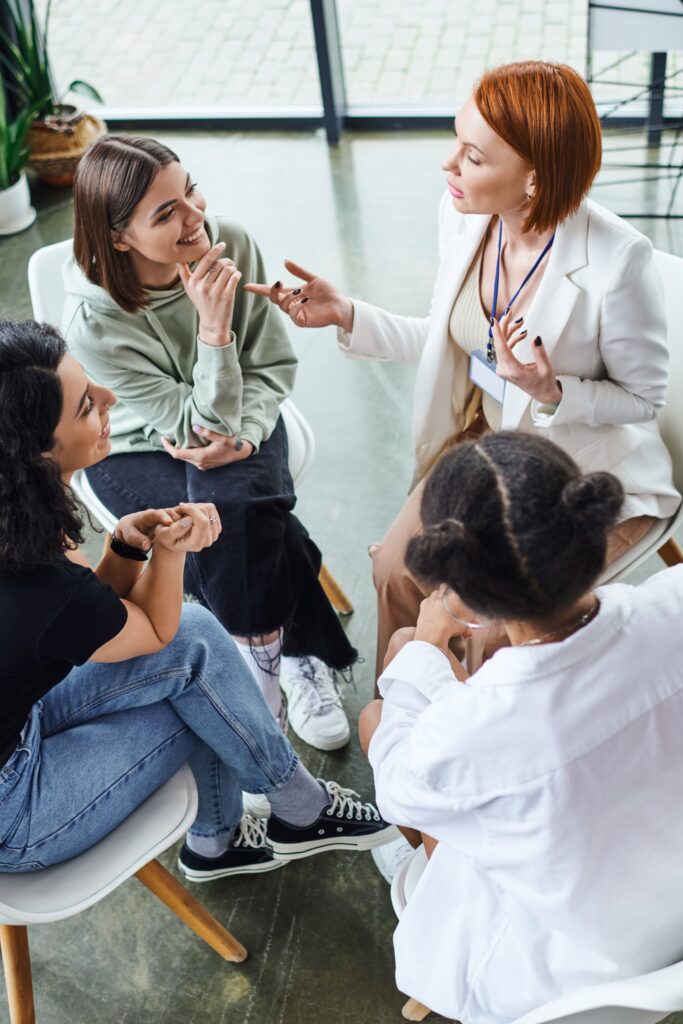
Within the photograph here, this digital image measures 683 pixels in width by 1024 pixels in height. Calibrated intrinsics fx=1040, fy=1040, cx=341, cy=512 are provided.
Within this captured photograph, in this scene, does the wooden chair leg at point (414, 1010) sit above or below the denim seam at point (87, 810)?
below

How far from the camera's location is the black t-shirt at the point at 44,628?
1.55 m

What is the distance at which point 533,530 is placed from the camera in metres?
1.19

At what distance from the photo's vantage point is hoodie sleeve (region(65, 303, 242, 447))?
215cm

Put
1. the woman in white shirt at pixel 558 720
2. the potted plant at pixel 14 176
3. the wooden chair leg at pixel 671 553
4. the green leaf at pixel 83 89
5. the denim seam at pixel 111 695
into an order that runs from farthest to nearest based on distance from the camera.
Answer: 1. the green leaf at pixel 83 89
2. the potted plant at pixel 14 176
3. the wooden chair leg at pixel 671 553
4. the denim seam at pixel 111 695
5. the woman in white shirt at pixel 558 720

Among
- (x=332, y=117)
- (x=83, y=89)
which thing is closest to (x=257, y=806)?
(x=332, y=117)

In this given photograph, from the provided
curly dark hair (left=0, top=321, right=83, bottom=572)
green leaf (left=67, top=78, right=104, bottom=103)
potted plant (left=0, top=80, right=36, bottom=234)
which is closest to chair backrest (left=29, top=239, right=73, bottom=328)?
curly dark hair (left=0, top=321, right=83, bottom=572)

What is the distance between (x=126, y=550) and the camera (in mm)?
1880

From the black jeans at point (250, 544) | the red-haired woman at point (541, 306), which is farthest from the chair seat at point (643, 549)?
the black jeans at point (250, 544)

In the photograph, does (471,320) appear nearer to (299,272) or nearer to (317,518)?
(299,272)

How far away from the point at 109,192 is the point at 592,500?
1.31 m

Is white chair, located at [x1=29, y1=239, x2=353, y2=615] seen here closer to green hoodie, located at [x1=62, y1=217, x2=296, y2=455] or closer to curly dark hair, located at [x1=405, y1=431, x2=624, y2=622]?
A: green hoodie, located at [x1=62, y1=217, x2=296, y2=455]

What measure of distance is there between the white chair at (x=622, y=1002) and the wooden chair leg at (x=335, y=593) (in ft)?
4.81

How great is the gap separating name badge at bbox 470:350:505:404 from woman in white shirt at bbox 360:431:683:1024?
2.66 ft

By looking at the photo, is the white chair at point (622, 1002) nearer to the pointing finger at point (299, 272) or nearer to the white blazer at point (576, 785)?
the white blazer at point (576, 785)
